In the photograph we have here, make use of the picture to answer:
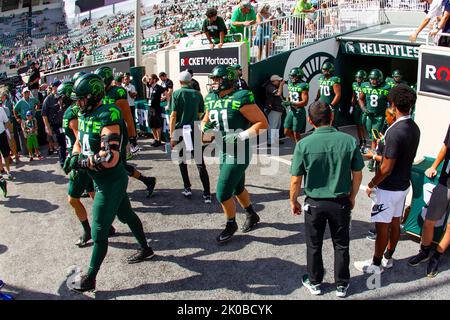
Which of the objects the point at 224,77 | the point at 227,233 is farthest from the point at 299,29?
the point at 227,233

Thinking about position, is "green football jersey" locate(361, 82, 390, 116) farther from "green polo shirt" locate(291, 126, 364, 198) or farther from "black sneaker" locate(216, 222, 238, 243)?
"green polo shirt" locate(291, 126, 364, 198)

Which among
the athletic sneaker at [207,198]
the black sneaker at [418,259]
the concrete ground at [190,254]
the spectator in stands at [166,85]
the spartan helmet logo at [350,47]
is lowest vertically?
the concrete ground at [190,254]

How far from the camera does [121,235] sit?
5.72 meters

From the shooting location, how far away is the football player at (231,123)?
16.4ft

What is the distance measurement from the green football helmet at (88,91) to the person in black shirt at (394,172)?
9.11 ft

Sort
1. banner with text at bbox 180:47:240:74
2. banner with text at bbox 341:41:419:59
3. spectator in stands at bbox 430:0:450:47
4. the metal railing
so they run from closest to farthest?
spectator in stands at bbox 430:0:450:47, banner with text at bbox 341:41:419:59, banner with text at bbox 180:47:240:74, the metal railing

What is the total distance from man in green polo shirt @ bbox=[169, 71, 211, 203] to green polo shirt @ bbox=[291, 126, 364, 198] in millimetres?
2800

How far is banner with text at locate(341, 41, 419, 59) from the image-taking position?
9062mm

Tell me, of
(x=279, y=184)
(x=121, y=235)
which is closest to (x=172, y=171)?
(x=279, y=184)

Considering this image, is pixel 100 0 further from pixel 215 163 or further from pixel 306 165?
pixel 306 165

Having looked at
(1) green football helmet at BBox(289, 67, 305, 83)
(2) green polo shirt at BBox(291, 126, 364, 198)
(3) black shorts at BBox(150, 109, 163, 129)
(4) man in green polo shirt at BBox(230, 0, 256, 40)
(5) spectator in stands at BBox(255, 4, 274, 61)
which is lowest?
(3) black shorts at BBox(150, 109, 163, 129)

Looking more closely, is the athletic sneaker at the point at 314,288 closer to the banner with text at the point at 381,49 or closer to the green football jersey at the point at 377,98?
the green football jersey at the point at 377,98

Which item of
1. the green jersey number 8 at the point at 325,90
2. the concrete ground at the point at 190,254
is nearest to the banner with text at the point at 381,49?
the green jersey number 8 at the point at 325,90

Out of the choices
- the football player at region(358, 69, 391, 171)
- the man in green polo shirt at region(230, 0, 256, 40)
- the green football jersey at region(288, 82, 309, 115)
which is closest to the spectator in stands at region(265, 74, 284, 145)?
the green football jersey at region(288, 82, 309, 115)
